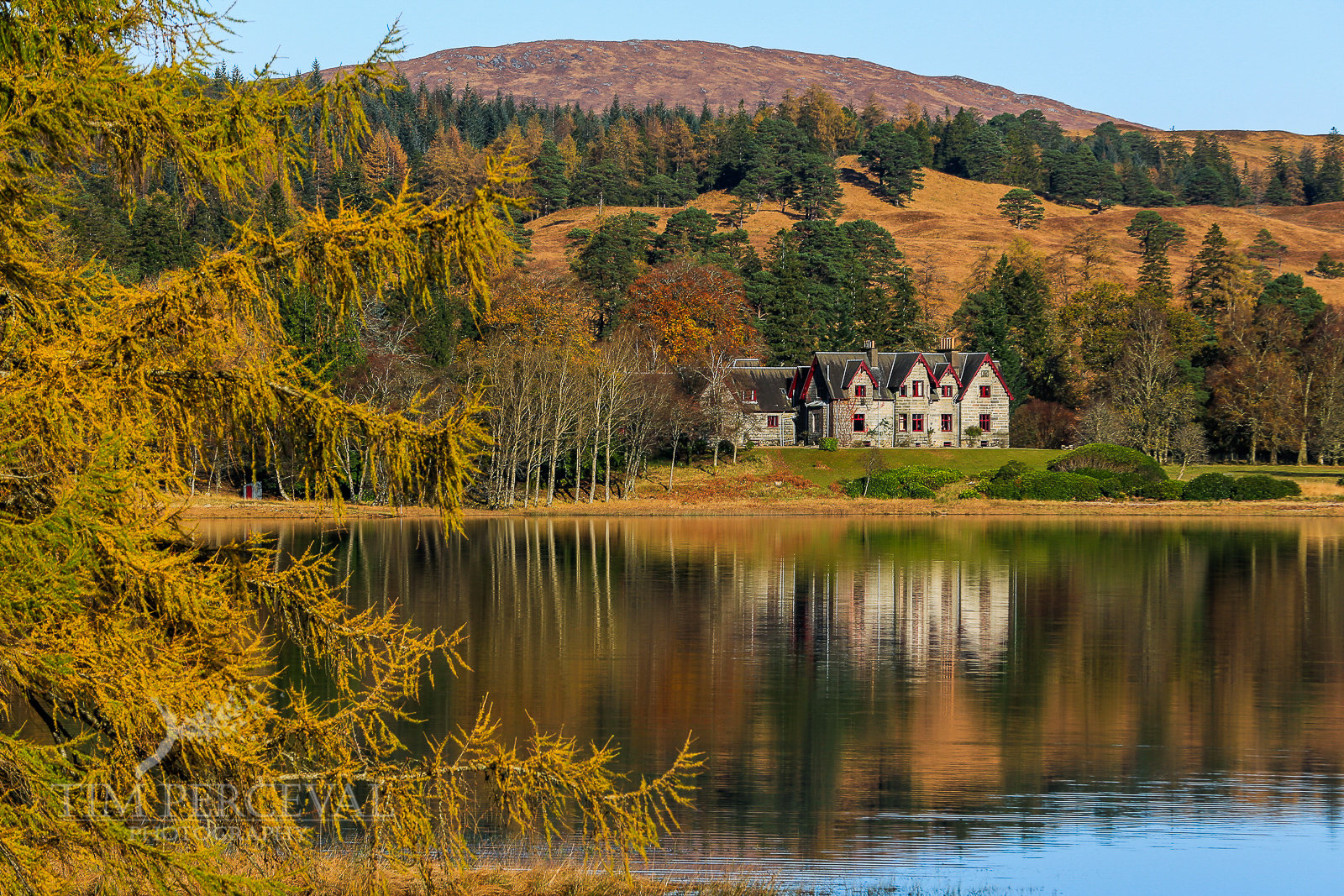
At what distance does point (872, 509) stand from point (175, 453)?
6417 cm

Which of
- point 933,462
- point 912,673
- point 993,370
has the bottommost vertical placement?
point 912,673

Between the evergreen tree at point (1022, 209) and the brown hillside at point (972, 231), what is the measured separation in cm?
217

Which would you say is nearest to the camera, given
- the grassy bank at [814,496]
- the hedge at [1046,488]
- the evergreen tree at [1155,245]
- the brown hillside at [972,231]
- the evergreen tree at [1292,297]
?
the grassy bank at [814,496]

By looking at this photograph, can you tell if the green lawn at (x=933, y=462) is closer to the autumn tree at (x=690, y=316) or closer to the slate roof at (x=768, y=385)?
the slate roof at (x=768, y=385)

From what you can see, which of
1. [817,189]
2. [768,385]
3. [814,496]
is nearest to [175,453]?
[814,496]

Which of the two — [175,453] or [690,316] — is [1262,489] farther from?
[175,453]

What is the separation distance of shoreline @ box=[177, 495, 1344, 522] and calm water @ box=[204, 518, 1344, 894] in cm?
1755

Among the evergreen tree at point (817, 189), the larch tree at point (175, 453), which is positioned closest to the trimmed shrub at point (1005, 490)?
the larch tree at point (175, 453)

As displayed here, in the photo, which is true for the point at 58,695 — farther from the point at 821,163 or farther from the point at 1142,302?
the point at 821,163

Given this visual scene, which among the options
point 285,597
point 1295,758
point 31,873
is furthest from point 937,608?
point 31,873

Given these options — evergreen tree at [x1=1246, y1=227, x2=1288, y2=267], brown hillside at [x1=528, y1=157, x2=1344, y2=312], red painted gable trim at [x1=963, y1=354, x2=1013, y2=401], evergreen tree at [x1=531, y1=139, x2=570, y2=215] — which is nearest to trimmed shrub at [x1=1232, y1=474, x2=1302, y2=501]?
red painted gable trim at [x1=963, y1=354, x2=1013, y2=401]

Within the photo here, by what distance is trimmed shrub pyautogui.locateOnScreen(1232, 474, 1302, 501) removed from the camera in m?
69.6

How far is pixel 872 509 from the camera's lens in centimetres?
7012

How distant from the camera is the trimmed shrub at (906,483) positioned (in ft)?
241
